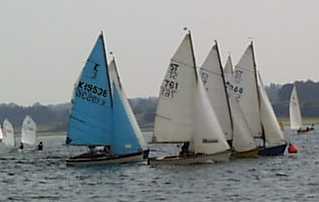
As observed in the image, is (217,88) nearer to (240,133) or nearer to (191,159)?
(240,133)

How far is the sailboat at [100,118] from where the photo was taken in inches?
2571

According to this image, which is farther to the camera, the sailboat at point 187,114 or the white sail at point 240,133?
the white sail at point 240,133

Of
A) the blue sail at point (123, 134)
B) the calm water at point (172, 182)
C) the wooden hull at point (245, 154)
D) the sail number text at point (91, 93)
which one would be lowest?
the calm water at point (172, 182)

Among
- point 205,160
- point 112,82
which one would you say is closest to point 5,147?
point 112,82

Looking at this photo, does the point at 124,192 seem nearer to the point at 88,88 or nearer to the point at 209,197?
the point at 209,197

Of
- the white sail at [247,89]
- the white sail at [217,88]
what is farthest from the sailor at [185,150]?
the white sail at [247,89]

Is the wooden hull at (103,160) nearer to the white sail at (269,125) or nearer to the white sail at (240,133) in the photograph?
the white sail at (240,133)

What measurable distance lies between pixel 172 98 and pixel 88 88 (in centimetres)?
678

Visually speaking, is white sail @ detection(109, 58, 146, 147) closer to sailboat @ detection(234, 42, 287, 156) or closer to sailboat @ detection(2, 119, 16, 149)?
sailboat @ detection(234, 42, 287, 156)

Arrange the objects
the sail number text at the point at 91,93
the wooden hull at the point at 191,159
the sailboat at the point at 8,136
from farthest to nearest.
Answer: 1. the sailboat at the point at 8,136
2. the sail number text at the point at 91,93
3. the wooden hull at the point at 191,159

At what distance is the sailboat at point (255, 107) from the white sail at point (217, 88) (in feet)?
15.2

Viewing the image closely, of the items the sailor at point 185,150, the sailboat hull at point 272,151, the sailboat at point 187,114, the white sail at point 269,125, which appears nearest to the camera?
the sailor at point 185,150

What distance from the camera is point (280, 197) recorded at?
41844 millimetres

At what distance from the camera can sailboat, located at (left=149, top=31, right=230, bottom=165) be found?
61156 mm
